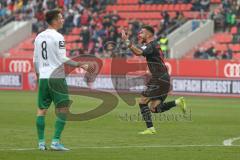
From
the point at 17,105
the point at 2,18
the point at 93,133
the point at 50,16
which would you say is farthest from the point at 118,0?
the point at 50,16

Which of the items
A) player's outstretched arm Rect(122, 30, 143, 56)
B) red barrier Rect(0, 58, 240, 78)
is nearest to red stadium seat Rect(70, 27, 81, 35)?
red barrier Rect(0, 58, 240, 78)

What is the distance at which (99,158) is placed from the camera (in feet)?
39.2

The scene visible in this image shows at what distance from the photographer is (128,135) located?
623 inches

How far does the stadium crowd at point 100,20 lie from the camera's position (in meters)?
38.7

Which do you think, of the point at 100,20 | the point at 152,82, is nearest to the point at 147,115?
the point at 152,82

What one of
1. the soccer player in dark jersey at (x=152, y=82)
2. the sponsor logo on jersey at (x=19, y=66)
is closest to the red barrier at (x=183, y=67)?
the sponsor logo on jersey at (x=19, y=66)

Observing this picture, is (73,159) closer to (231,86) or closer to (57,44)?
(57,44)

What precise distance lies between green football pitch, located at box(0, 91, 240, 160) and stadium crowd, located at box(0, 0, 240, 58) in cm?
1375

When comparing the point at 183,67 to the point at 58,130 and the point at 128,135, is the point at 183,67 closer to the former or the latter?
the point at 128,135

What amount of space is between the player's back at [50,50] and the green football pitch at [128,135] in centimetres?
146

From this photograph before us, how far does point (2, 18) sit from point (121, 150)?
119 ft

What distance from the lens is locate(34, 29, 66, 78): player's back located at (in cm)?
1284

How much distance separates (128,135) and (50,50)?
3.70 meters

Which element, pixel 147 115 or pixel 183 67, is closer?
pixel 147 115
